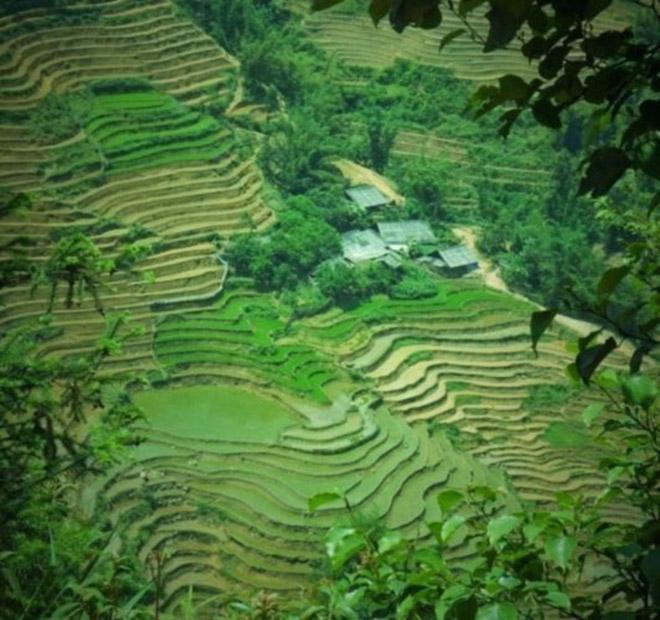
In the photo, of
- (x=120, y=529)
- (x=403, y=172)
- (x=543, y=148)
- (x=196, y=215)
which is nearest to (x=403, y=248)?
(x=403, y=172)

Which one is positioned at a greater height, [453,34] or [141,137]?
[453,34]

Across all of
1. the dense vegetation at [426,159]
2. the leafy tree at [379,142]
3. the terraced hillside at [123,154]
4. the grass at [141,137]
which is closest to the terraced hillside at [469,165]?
the dense vegetation at [426,159]

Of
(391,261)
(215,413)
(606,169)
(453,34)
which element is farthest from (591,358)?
(391,261)

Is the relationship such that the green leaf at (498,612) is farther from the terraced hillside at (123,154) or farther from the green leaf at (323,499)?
the terraced hillside at (123,154)

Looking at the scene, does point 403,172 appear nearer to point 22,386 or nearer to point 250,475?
point 250,475

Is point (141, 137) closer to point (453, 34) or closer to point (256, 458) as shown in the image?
point (256, 458)

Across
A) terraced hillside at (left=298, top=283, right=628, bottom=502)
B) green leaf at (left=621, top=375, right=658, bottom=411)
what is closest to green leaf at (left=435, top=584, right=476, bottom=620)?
green leaf at (left=621, top=375, right=658, bottom=411)
